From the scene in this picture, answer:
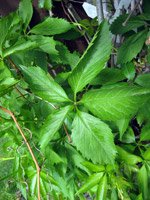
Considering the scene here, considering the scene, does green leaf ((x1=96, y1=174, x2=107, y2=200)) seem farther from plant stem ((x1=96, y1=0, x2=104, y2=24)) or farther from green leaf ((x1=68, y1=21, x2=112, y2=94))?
plant stem ((x1=96, y1=0, x2=104, y2=24))

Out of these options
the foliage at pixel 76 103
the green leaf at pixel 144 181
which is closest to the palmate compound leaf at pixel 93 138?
the foliage at pixel 76 103

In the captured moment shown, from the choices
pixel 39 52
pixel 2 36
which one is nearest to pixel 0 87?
pixel 2 36

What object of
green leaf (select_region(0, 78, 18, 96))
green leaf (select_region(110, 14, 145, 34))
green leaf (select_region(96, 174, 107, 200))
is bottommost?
green leaf (select_region(96, 174, 107, 200))

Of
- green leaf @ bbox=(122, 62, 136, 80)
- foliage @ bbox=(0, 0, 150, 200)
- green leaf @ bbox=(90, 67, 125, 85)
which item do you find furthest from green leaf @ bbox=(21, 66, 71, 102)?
green leaf @ bbox=(122, 62, 136, 80)

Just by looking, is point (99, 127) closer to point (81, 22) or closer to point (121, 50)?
point (121, 50)

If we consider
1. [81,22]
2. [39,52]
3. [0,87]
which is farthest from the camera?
[81,22]

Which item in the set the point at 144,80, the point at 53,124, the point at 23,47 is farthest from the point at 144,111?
the point at 23,47
